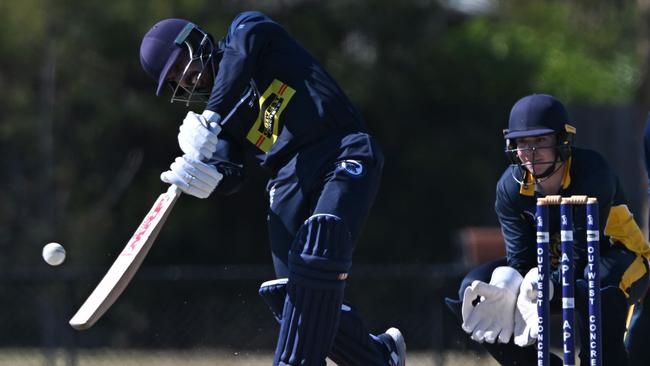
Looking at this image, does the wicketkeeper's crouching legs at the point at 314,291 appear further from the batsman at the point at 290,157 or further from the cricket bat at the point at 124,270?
the cricket bat at the point at 124,270

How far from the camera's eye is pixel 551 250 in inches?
221

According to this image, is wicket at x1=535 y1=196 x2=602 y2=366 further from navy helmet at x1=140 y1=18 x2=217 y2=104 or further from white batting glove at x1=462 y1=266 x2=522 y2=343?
navy helmet at x1=140 y1=18 x2=217 y2=104

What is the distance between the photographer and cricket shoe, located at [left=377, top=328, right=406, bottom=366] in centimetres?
537

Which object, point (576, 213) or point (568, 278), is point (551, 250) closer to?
point (576, 213)

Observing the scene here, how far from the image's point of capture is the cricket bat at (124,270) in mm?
5074

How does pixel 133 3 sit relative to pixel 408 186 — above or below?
above

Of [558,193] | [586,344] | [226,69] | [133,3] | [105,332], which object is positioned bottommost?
[105,332]

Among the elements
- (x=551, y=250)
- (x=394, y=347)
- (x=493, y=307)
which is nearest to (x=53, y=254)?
(x=394, y=347)

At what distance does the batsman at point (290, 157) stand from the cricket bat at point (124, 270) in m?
0.17

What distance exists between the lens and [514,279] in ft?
17.8

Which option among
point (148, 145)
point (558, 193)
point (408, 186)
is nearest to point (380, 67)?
point (408, 186)

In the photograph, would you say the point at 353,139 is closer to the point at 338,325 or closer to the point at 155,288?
the point at 338,325

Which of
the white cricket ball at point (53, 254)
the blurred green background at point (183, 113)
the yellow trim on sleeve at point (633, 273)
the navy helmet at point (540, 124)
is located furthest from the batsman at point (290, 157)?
the blurred green background at point (183, 113)

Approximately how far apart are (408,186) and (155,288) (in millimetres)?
4743
